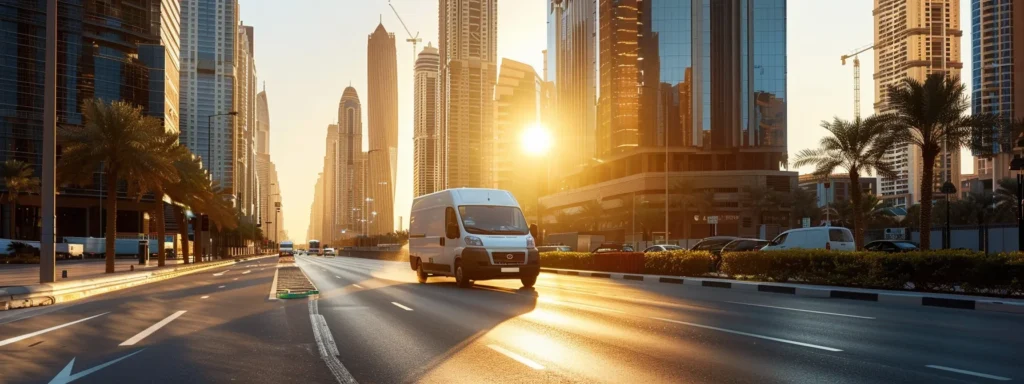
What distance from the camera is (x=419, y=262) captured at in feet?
87.0

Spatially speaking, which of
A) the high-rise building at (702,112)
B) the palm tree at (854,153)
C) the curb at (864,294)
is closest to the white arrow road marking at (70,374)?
the curb at (864,294)

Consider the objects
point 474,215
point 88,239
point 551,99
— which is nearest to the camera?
point 474,215

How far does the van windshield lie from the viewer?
73.7 feet

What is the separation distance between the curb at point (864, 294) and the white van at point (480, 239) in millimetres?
6154

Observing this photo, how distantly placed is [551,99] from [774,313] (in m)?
176

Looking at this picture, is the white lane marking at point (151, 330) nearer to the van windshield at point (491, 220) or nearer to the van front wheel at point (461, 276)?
the van front wheel at point (461, 276)

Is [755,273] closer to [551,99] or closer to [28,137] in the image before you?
[28,137]

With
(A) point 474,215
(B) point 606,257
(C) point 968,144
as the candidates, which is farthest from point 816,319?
(C) point 968,144

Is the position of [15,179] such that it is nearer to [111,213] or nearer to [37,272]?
[37,272]

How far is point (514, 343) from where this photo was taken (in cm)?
1007

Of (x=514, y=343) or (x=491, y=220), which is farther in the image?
(x=491, y=220)

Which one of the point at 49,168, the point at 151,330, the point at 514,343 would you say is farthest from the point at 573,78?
the point at 514,343

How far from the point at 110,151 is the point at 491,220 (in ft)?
67.9

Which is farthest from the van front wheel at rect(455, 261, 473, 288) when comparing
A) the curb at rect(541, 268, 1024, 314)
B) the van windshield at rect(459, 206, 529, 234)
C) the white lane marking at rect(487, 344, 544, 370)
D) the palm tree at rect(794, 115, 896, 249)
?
the palm tree at rect(794, 115, 896, 249)
